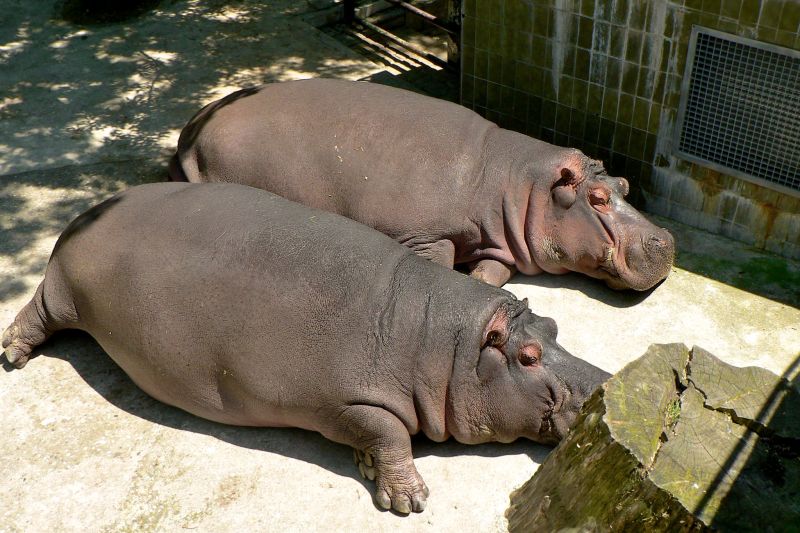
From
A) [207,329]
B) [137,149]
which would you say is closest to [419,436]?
[207,329]

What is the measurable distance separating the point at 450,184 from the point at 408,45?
4.23m

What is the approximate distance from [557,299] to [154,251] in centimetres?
294

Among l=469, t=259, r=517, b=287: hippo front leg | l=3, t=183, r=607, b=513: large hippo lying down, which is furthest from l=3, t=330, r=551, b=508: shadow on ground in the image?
l=469, t=259, r=517, b=287: hippo front leg

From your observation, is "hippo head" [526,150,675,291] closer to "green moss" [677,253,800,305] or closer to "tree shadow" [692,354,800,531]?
"green moss" [677,253,800,305]

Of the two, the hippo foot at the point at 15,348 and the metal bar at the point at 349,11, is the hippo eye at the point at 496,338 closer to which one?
the hippo foot at the point at 15,348

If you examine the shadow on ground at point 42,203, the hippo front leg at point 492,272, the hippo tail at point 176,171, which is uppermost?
the hippo tail at point 176,171

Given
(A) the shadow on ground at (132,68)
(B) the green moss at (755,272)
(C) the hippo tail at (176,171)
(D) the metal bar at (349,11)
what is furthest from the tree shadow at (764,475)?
(D) the metal bar at (349,11)

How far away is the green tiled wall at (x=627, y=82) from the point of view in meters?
6.72

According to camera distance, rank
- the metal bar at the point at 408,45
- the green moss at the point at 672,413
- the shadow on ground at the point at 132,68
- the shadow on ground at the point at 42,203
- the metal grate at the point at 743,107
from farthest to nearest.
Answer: the metal bar at the point at 408,45, the shadow on ground at the point at 132,68, the shadow on ground at the point at 42,203, the metal grate at the point at 743,107, the green moss at the point at 672,413

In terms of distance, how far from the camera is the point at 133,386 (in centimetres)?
593

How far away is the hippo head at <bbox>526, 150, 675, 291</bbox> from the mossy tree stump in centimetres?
219

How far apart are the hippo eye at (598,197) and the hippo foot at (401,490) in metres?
2.53

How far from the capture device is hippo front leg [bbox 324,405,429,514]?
502 cm

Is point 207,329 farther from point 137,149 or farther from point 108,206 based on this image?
point 137,149
